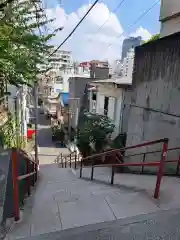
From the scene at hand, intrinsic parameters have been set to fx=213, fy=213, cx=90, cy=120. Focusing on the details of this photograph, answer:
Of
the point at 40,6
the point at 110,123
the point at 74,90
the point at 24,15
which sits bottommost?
the point at 110,123

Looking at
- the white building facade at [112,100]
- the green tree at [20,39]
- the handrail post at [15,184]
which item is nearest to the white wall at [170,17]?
the green tree at [20,39]

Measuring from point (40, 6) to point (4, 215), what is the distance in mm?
4875

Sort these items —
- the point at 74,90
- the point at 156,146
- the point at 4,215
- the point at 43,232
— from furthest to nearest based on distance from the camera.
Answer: the point at 74,90 < the point at 156,146 < the point at 4,215 < the point at 43,232

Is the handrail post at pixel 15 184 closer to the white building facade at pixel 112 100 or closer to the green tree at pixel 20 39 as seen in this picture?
the green tree at pixel 20 39

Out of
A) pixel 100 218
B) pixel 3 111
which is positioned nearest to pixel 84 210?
pixel 100 218

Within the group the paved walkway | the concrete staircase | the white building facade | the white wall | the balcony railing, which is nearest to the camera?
the concrete staircase

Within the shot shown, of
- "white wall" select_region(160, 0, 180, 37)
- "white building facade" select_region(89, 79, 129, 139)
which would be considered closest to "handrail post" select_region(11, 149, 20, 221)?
"white wall" select_region(160, 0, 180, 37)

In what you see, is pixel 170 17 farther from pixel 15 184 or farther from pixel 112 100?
pixel 112 100

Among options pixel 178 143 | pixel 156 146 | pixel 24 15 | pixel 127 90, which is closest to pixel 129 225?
pixel 178 143

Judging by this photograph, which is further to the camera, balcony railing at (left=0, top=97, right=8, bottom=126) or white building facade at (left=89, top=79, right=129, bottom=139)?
white building facade at (left=89, top=79, right=129, bottom=139)

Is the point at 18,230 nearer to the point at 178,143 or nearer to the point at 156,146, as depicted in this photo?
the point at 178,143

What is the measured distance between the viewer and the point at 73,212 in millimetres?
2980

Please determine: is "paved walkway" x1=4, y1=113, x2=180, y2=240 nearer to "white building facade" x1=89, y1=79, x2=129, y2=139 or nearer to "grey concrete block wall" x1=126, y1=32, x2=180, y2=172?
"grey concrete block wall" x1=126, y1=32, x2=180, y2=172

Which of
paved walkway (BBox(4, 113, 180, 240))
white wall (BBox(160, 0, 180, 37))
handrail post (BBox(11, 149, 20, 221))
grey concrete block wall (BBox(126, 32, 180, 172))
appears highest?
white wall (BBox(160, 0, 180, 37))
